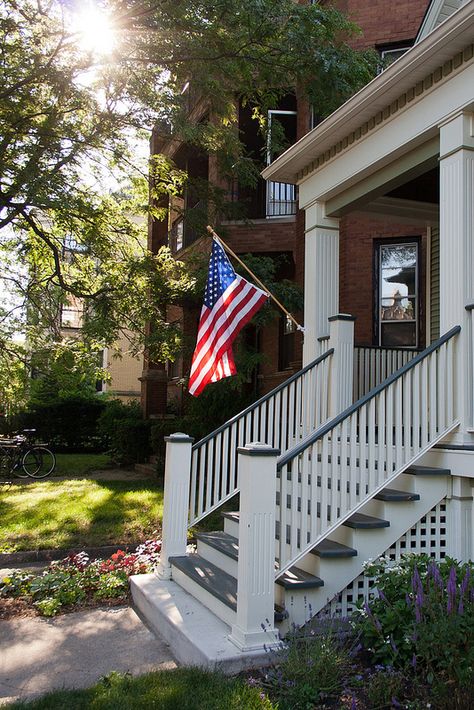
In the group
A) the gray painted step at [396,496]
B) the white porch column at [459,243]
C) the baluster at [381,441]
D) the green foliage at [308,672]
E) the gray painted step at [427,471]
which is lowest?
the green foliage at [308,672]

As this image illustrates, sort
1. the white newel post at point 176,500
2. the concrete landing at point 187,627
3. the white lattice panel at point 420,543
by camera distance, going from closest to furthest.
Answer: the concrete landing at point 187,627 < the white lattice panel at point 420,543 < the white newel post at point 176,500

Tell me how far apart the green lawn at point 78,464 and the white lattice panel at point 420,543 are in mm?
11693

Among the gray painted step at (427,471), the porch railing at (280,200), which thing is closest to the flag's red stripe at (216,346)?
the gray painted step at (427,471)

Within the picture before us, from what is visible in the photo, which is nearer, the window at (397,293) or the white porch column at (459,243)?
the white porch column at (459,243)

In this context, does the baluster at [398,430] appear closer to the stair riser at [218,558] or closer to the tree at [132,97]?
the stair riser at [218,558]

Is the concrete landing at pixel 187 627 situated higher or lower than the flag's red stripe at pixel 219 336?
lower

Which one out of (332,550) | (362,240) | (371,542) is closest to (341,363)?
(371,542)

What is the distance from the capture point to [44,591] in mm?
6375

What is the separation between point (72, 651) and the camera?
16.3 feet

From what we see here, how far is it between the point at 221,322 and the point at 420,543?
9.58 ft

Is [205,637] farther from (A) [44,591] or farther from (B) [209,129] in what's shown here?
(B) [209,129]

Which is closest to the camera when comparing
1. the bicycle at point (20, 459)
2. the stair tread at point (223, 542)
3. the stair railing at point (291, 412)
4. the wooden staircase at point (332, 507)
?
the wooden staircase at point (332, 507)

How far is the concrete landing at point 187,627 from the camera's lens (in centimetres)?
427

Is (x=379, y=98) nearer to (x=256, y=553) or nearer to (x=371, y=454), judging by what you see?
(x=371, y=454)
